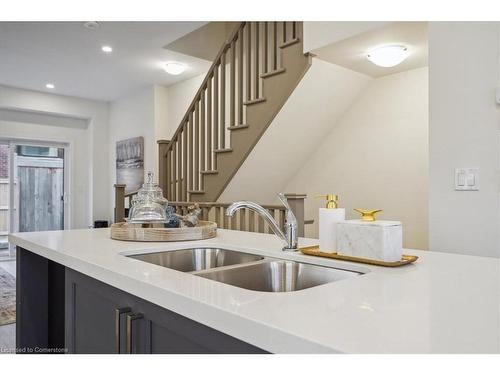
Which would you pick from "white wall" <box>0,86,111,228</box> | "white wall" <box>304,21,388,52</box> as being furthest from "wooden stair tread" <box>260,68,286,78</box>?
"white wall" <box>0,86,111,228</box>

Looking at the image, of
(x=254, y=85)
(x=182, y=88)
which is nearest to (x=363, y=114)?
(x=254, y=85)

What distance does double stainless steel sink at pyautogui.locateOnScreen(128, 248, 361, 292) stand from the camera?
1.21m

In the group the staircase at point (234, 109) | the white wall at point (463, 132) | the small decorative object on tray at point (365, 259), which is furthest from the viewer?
the staircase at point (234, 109)

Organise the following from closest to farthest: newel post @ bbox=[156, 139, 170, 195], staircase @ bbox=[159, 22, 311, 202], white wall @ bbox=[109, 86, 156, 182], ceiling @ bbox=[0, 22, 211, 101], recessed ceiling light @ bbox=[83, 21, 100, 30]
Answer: staircase @ bbox=[159, 22, 311, 202] → recessed ceiling light @ bbox=[83, 21, 100, 30] → ceiling @ bbox=[0, 22, 211, 101] → newel post @ bbox=[156, 139, 170, 195] → white wall @ bbox=[109, 86, 156, 182]

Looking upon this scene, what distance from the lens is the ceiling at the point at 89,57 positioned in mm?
4047

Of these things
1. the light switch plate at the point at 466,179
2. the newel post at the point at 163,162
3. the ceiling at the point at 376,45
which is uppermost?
the ceiling at the point at 376,45

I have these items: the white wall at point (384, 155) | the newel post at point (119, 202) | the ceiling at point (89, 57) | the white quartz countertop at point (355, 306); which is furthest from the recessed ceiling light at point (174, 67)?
the white quartz countertop at point (355, 306)

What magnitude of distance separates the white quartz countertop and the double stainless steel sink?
0.04 m

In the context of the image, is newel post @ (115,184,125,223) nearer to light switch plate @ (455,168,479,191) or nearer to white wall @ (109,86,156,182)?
white wall @ (109,86,156,182)

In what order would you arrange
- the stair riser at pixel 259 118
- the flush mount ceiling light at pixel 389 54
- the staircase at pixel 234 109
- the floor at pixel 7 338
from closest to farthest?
1. the floor at pixel 7 338
2. the flush mount ceiling light at pixel 389 54
3. the stair riser at pixel 259 118
4. the staircase at pixel 234 109

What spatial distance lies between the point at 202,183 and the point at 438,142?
100 inches

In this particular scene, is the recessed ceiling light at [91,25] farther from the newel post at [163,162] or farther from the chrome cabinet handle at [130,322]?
the chrome cabinet handle at [130,322]

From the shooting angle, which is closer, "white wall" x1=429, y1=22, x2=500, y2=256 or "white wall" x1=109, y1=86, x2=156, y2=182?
"white wall" x1=429, y1=22, x2=500, y2=256

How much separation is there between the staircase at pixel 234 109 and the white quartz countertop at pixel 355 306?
244 cm
